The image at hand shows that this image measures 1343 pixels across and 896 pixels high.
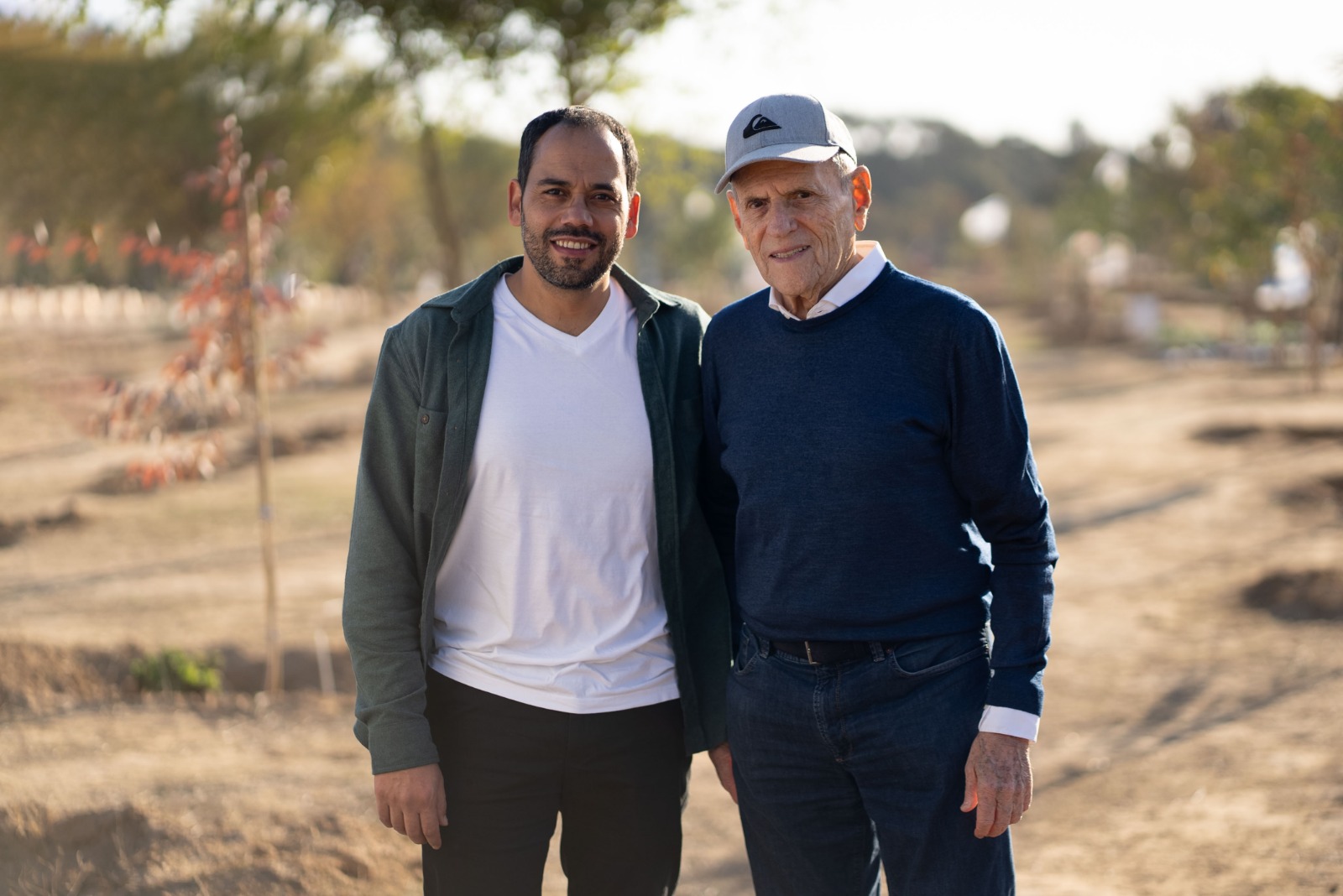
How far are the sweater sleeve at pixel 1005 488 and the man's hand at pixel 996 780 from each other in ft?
0.24

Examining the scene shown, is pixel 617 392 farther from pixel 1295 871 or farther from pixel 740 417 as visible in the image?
pixel 1295 871

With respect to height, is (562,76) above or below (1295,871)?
above

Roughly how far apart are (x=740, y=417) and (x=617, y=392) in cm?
27

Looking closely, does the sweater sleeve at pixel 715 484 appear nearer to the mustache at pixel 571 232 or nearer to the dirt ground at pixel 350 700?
the mustache at pixel 571 232

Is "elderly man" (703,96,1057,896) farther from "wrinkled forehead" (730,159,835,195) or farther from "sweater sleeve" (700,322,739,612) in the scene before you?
"sweater sleeve" (700,322,739,612)

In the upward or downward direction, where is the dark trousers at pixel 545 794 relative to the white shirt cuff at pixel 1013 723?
downward

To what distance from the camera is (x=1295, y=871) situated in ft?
13.9

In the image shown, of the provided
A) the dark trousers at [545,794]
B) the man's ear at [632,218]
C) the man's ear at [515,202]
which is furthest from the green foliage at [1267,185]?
the dark trousers at [545,794]

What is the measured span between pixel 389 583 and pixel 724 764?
870 millimetres

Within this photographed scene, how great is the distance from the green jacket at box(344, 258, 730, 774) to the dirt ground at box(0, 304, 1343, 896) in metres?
1.69

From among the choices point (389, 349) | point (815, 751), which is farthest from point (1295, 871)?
point (389, 349)

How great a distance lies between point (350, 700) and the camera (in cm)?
663

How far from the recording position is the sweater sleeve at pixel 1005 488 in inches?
92.1

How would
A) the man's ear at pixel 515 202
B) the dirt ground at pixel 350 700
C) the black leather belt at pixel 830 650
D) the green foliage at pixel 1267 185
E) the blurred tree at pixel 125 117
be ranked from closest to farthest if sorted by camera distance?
the black leather belt at pixel 830 650
the man's ear at pixel 515 202
the dirt ground at pixel 350 700
the blurred tree at pixel 125 117
the green foliage at pixel 1267 185
